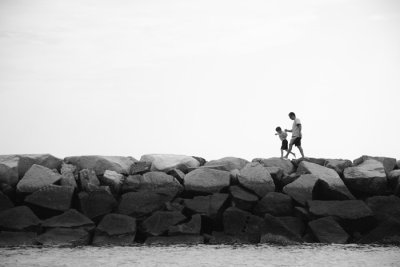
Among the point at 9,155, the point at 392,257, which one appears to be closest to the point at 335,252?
the point at 392,257

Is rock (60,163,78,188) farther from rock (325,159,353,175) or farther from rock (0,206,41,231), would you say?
rock (325,159,353,175)

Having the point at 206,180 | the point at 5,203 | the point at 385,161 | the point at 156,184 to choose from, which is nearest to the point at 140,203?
the point at 156,184

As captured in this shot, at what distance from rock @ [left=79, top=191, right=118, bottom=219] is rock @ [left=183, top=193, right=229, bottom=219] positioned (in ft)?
6.68

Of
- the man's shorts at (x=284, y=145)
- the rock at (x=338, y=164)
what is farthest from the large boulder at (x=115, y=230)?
the rock at (x=338, y=164)

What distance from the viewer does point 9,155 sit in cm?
1766

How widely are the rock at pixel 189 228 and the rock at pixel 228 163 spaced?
7.50 ft

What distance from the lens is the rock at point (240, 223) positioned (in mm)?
15508

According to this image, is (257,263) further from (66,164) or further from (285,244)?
(66,164)

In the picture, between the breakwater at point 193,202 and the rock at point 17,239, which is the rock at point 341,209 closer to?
the breakwater at point 193,202

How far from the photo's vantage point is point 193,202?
52.6 ft

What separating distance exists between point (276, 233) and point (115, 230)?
4.19 m

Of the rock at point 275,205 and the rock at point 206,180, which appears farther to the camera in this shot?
the rock at point 206,180

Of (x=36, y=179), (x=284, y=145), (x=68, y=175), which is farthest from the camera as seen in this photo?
(x=284, y=145)

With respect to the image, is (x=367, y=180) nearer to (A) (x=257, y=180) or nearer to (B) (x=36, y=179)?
(A) (x=257, y=180)
